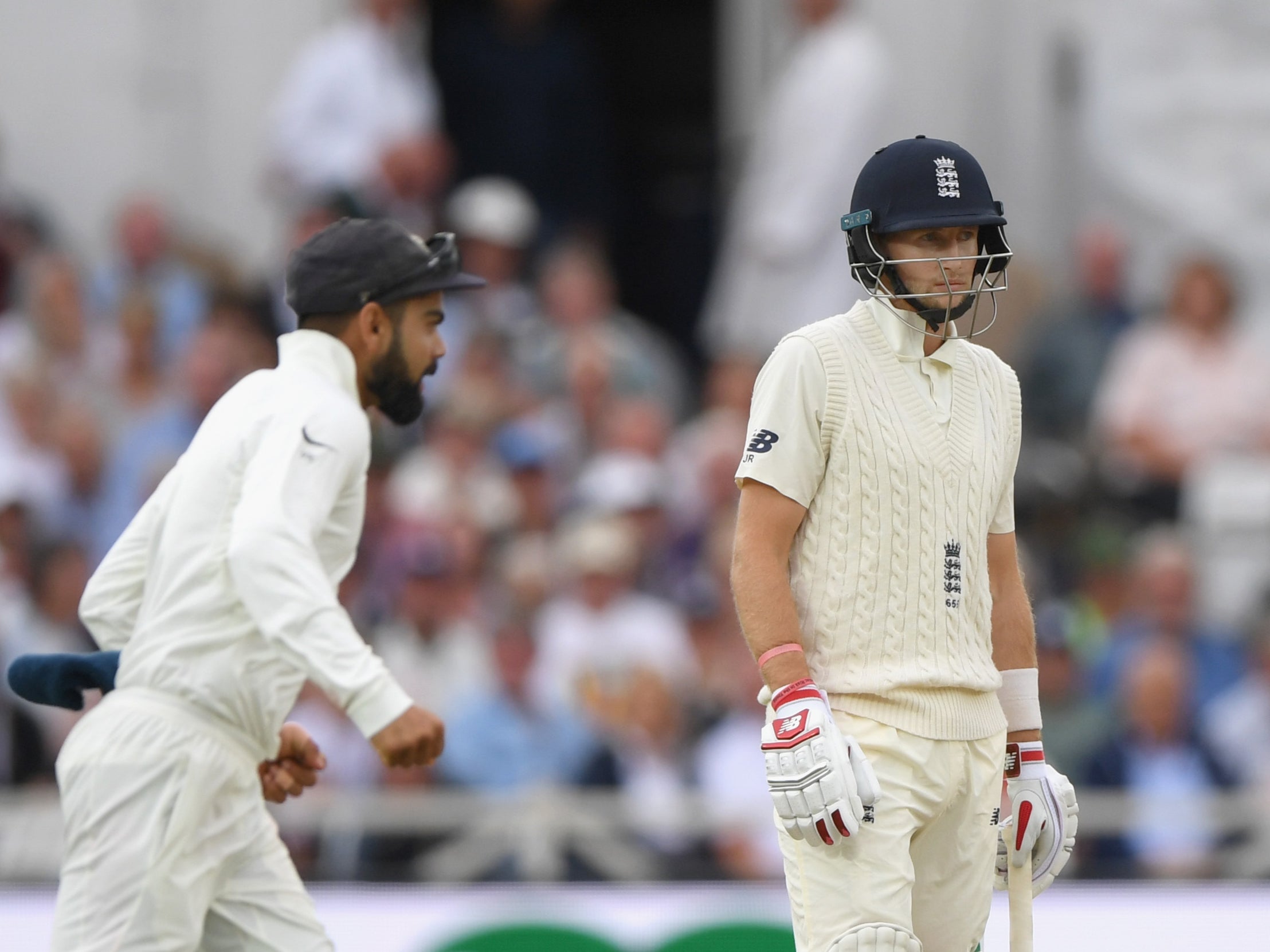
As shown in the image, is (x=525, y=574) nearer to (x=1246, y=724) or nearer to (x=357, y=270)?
(x=1246, y=724)

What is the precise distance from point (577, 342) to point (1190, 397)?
2.89 metres

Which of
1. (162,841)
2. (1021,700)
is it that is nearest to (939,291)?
(1021,700)

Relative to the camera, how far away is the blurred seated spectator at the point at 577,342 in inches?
398

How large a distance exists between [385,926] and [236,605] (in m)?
2.49

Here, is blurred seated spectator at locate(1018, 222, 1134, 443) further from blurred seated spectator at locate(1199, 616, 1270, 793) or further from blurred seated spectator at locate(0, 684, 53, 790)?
blurred seated spectator at locate(0, 684, 53, 790)

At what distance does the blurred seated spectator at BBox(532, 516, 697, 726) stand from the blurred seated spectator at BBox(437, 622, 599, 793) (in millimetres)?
102

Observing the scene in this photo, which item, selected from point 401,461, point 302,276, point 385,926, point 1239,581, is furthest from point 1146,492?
point 302,276

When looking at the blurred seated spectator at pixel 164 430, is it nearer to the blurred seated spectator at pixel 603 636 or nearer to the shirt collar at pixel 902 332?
the blurred seated spectator at pixel 603 636

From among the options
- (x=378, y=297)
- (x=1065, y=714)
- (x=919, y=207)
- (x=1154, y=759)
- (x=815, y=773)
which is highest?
(x=919, y=207)

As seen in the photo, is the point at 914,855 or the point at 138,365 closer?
the point at 914,855

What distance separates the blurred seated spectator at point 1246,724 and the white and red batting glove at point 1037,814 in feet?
12.6

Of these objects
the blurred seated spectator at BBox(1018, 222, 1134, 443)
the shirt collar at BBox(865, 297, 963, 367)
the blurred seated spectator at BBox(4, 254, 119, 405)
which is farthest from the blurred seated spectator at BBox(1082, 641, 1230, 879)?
the blurred seated spectator at BBox(4, 254, 119, 405)

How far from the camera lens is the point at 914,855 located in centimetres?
438

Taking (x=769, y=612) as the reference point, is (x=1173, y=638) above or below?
below
